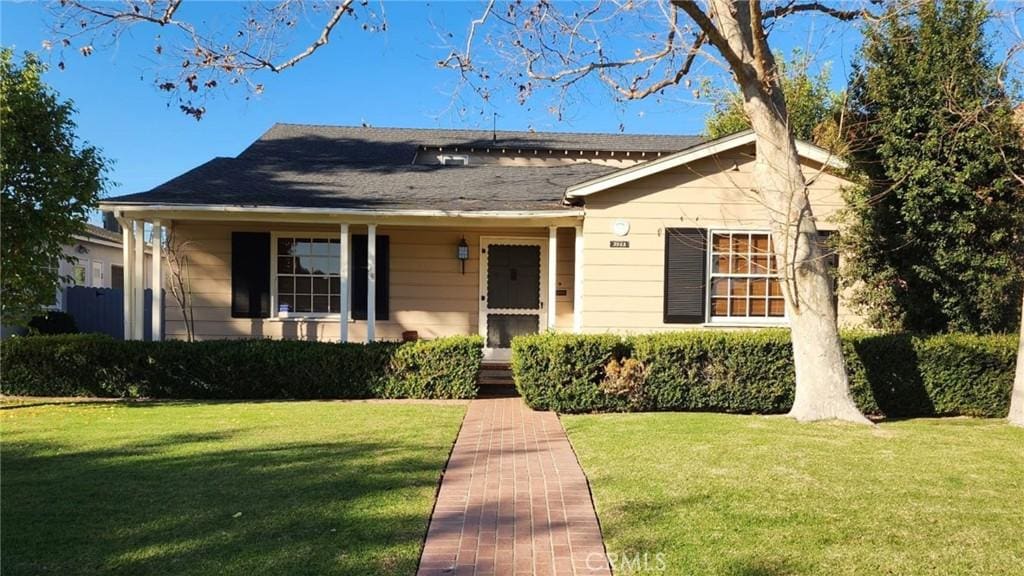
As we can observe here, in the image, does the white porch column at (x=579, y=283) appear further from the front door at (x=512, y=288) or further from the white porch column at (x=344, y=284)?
the white porch column at (x=344, y=284)

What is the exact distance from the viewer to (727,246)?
1007 centimetres

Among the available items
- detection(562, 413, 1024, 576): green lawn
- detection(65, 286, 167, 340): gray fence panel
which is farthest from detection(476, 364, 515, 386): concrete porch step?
detection(65, 286, 167, 340): gray fence panel

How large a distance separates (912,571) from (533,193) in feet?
28.1

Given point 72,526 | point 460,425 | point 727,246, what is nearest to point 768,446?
point 460,425

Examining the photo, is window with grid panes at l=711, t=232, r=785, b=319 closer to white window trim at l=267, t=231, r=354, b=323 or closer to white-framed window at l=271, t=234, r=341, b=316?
white window trim at l=267, t=231, r=354, b=323

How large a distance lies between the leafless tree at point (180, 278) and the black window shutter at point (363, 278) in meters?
2.83

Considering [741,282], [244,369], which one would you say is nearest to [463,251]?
[244,369]

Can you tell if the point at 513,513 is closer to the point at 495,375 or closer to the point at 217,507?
the point at 217,507

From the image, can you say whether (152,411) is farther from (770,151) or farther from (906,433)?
(906,433)

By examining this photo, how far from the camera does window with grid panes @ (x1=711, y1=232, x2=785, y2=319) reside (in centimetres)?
1007

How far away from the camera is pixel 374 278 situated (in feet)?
35.3

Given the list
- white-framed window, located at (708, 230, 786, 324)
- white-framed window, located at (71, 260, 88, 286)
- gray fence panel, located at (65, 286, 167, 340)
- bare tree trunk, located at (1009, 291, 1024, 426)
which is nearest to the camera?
bare tree trunk, located at (1009, 291, 1024, 426)

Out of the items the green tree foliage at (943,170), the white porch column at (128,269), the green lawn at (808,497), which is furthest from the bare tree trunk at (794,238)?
the white porch column at (128,269)

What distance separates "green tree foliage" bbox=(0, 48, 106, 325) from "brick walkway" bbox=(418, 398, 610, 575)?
19.7 ft
